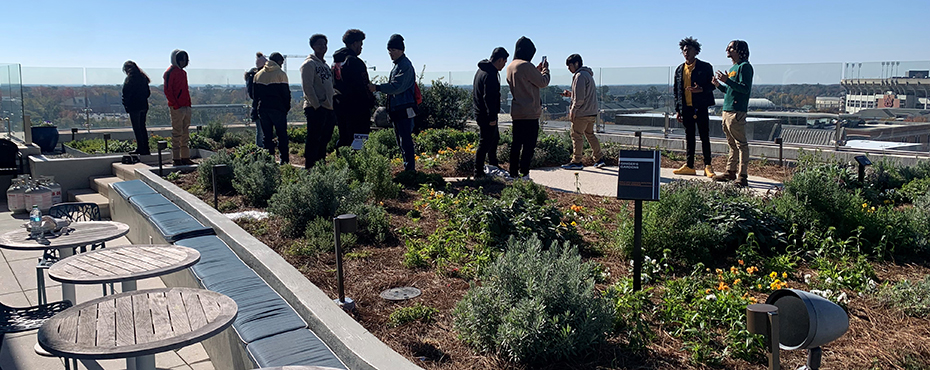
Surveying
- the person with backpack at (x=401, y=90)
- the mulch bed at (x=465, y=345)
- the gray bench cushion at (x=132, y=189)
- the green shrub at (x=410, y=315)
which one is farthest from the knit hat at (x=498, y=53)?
the green shrub at (x=410, y=315)

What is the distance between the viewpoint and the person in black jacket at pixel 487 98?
8508 millimetres

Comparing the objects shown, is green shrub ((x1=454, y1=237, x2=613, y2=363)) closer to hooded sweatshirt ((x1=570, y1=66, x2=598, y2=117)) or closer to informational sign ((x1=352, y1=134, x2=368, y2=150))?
informational sign ((x1=352, y1=134, x2=368, y2=150))

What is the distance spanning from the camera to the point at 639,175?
163 inches

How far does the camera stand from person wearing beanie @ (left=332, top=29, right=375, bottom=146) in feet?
29.8

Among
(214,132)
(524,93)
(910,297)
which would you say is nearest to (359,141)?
(524,93)

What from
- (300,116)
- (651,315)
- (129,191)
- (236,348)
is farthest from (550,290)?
(300,116)

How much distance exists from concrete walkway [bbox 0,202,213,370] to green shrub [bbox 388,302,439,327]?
1.50 meters

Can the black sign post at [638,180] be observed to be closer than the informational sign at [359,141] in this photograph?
Yes

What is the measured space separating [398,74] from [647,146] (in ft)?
20.6

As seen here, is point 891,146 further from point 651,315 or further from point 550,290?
point 550,290

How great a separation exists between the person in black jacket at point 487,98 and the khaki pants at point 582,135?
1.88 metres

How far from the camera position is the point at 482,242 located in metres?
5.42

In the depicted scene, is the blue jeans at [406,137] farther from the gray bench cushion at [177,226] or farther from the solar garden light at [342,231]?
the solar garden light at [342,231]

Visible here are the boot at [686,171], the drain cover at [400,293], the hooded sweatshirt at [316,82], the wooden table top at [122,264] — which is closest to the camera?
the wooden table top at [122,264]
